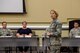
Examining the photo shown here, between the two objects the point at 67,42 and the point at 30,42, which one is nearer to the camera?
the point at 67,42

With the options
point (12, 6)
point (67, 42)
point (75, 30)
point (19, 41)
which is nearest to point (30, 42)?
point (19, 41)

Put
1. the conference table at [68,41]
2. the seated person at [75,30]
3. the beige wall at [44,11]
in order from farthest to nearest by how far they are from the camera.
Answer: the beige wall at [44,11] → the seated person at [75,30] → the conference table at [68,41]

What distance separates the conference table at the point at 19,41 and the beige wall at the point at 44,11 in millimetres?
3626

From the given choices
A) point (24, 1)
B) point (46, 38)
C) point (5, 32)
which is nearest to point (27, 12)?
point (24, 1)

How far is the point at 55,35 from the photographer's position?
7.30m

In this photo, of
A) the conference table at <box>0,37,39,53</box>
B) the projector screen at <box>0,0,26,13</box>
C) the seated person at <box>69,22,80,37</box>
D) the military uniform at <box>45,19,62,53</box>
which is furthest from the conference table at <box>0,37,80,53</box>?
the projector screen at <box>0,0,26,13</box>

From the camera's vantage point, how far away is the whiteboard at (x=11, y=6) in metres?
11.6

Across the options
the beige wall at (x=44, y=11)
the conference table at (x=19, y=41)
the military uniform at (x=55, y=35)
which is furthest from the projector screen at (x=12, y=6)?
the military uniform at (x=55, y=35)

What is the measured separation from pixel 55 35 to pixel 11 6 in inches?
182

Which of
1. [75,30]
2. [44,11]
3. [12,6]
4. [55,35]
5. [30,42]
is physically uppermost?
[12,6]

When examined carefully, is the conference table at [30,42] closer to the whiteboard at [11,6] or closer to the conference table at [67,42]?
the conference table at [67,42]

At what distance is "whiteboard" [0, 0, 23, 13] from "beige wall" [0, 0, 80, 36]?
190 millimetres

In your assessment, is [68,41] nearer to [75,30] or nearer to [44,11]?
[75,30]

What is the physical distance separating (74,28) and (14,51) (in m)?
2.13
